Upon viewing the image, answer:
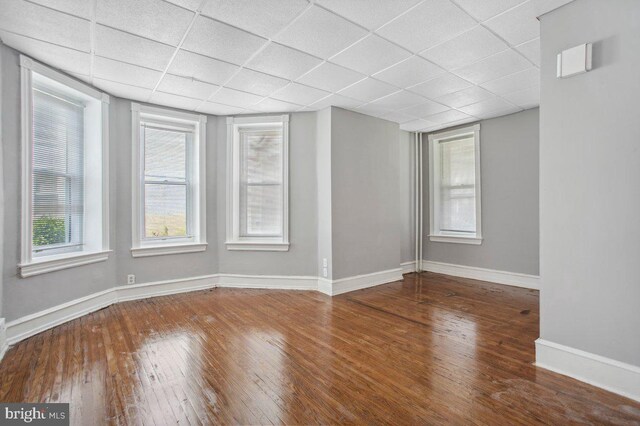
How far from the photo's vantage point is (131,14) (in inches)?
87.5

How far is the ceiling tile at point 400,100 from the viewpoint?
3.88 m

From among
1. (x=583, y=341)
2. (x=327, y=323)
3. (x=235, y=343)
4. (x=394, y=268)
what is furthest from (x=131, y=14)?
(x=394, y=268)

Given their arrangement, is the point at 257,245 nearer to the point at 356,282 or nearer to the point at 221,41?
the point at 356,282

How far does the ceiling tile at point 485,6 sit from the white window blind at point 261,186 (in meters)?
→ 3.02

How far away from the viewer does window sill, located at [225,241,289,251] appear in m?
4.56

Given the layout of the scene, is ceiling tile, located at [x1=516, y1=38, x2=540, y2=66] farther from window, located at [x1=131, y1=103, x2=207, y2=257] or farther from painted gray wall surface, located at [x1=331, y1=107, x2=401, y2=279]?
window, located at [x1=131, y1=103, x2=207, y2=257]

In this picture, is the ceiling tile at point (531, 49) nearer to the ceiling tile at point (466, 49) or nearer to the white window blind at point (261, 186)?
the ceiling tile at point (466, 49)

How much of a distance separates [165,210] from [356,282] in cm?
297

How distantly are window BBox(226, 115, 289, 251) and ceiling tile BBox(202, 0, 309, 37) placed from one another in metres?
2.24

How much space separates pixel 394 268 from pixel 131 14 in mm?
4542

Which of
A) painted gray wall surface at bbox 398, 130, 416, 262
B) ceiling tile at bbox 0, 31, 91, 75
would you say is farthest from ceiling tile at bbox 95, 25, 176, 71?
painted gray wall surface at bbox 398, 130, 416, 262

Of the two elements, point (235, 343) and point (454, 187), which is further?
point (454, 187)

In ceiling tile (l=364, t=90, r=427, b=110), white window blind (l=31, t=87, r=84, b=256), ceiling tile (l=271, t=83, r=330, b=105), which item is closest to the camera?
white window blind (l=31, t=87, r=84, b=256)

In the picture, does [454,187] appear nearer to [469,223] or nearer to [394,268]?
[469,223]
